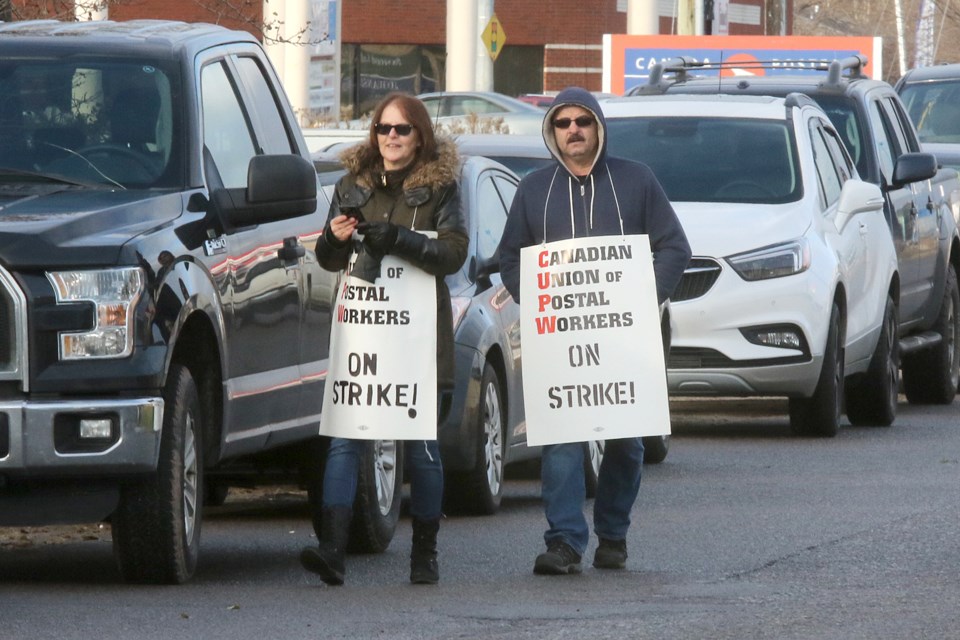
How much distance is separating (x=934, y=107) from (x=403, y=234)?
1403 cm

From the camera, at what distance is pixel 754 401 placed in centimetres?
1697

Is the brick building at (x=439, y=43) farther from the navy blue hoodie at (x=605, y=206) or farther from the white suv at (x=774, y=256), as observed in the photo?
the navy blue hoodie at (x=605, y=206)

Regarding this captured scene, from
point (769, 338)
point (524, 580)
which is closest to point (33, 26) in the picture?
point (524, 580)

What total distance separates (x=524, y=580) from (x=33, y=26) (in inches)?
112

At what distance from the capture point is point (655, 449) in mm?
12406

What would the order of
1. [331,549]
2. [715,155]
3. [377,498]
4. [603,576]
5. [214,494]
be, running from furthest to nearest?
[715,155]
[214,494]
[377,498]
[603,576]
[331,549]

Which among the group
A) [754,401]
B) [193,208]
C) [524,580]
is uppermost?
[193,208]

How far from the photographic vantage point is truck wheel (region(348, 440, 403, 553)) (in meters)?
8.59

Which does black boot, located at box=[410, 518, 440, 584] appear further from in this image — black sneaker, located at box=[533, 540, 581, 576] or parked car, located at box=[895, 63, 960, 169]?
parked car, located at box=[895, 63, 960, 169]

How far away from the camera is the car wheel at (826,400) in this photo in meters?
13.3

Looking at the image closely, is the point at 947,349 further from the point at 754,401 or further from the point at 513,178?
the point at 513,178

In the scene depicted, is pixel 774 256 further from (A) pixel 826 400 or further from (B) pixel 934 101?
(B) pixel 934 101

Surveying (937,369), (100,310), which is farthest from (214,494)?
(937,369)

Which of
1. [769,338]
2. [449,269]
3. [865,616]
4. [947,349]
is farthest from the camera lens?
[947,349]
